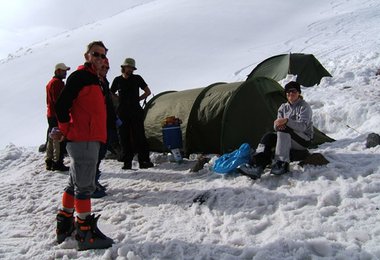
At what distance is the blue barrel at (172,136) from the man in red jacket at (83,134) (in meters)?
3.37

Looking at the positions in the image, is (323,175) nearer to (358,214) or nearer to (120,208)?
(358,214)

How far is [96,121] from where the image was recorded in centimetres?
419

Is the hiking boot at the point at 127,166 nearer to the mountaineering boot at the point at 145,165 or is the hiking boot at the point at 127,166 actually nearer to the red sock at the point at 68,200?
the mountaineering boot at the point at 145,165

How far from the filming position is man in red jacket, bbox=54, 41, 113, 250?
411 centimetres

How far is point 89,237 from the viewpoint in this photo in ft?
13.6

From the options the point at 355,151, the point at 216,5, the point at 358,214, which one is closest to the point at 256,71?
the point at 355,151

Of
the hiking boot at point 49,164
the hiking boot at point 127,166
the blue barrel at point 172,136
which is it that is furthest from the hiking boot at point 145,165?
the hiking boot at point 49,164

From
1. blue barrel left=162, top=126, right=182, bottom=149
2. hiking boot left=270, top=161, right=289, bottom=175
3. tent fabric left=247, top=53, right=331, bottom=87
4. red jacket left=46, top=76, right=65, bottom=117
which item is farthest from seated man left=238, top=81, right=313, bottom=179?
tent fabric left=247, top=53, right=331, bottom=87

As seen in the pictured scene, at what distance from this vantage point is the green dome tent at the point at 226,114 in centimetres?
711

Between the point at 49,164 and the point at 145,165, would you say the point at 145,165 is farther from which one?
the point at 49,164

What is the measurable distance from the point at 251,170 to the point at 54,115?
424cm

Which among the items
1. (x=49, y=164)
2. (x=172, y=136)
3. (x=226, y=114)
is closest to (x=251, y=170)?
(x=226, y=114)

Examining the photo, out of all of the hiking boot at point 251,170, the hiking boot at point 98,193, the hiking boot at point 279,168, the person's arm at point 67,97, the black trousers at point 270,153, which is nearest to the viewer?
the person's arm at point 67,97

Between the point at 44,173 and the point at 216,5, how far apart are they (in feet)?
152
